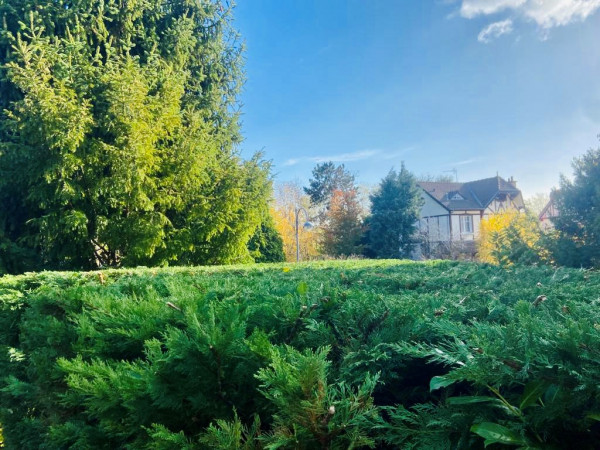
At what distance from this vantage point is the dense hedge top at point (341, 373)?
0.87m

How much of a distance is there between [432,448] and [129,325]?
4.58 ft

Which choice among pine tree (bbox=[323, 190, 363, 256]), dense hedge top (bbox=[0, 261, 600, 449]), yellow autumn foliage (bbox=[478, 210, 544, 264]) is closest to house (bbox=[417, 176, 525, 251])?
pine tree (bbox=[323, 190, 363, 256])

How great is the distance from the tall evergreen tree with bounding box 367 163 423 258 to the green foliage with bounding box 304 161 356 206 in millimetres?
12355

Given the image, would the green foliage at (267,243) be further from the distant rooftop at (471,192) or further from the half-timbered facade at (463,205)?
the distant rooftop at (471,192)

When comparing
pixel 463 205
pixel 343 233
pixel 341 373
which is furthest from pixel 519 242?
pixel 463 205

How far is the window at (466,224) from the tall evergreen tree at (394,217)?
10032 millimetres

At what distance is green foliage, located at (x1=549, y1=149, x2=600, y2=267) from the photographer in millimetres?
11883

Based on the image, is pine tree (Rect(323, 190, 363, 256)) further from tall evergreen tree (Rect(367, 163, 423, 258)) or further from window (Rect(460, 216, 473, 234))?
window (Rect(460, 216, 473, 234))

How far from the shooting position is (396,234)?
83.1 feet

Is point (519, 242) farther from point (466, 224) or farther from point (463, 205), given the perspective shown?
point (463, 205)

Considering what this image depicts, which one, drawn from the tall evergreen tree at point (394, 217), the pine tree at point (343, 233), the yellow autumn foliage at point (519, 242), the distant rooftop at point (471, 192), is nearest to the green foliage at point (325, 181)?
the distant rooftop at point (471, 192)

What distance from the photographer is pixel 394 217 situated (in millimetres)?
25359

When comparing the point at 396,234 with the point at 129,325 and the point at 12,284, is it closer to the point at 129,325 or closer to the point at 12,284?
the point at 12,284

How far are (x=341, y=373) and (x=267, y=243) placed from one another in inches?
567
